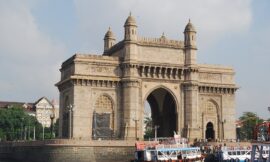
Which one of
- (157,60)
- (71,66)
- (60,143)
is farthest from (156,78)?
(60,143)

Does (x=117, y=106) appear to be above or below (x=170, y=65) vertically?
below

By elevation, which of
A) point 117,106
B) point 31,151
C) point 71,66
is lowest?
point 31,151

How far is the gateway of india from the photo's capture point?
231ft

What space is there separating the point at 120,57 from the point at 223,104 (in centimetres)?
1924

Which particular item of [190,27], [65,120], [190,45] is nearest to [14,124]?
[65,120]

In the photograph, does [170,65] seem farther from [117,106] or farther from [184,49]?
[117,106]

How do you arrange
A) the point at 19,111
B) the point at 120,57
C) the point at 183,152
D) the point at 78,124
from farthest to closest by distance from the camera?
the point at 19,111
the point at 120,57
the point at 78,124
the point at 183,152

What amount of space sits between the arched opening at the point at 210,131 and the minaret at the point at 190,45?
11.0m

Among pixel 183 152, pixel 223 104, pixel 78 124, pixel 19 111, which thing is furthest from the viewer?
pixel 19 111

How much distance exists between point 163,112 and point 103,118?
14913 mm

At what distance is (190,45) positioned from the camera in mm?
76375

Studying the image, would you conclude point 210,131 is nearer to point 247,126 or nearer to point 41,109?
point 247,126

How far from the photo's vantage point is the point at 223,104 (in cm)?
8012

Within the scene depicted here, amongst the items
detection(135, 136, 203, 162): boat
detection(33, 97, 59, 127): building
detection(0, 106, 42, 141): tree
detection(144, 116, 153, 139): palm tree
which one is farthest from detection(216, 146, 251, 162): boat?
detection(33, 97, 59, 127): building
